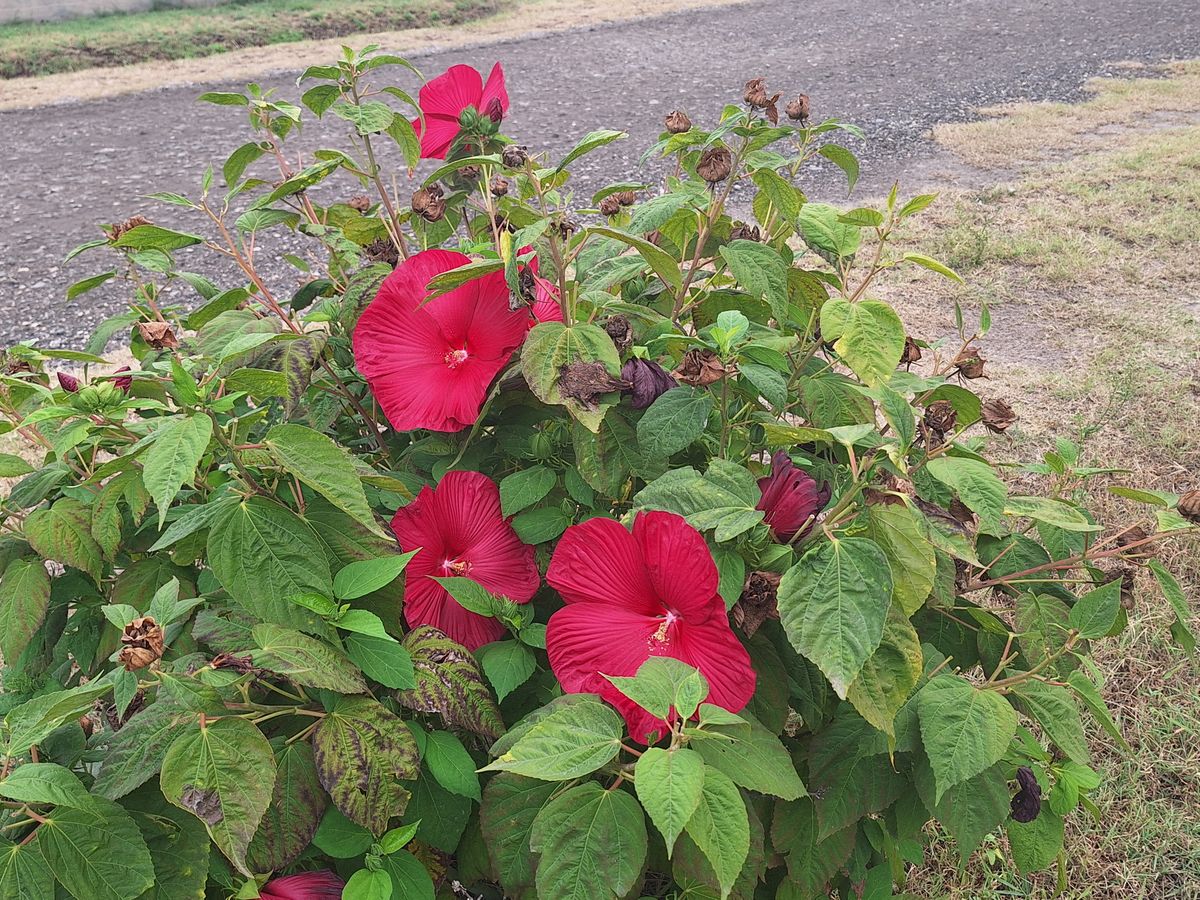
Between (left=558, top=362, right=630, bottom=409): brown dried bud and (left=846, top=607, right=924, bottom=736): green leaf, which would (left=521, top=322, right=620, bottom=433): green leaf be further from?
(left=846, top=607, right=924, bottom=736): green leaf

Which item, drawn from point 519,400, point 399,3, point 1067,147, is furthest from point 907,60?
point 519,400


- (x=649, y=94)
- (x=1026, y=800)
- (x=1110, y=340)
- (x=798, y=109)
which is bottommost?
(x=1110, y=340)

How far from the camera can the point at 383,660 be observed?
79 centimetres

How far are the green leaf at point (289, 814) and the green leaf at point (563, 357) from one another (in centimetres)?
34

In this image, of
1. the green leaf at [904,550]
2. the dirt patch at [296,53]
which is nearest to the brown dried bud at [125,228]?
the green leaf at [904,550]

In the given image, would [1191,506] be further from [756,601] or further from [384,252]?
[384,252]

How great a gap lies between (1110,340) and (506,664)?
2834mm

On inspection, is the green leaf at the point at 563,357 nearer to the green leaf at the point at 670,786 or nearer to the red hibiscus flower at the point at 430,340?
the red hibiscus flower at the point at 430,340

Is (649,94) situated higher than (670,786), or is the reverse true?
(670,786)

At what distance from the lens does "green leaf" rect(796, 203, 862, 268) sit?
85cm

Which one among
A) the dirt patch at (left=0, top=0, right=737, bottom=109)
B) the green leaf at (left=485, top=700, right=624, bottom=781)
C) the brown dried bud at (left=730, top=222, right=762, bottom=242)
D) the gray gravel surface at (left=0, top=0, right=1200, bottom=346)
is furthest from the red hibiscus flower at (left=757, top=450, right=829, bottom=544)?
the dirt patch at (left=0, top=0, right=737, bottom=109)

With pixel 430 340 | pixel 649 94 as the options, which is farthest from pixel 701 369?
pixel 649 94

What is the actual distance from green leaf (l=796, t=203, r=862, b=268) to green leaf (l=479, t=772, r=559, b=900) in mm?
511

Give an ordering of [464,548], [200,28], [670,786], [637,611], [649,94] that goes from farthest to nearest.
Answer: [200,28], [649,94], [464,548], [637,611], [670,786]
